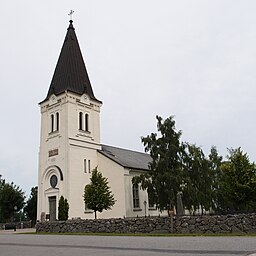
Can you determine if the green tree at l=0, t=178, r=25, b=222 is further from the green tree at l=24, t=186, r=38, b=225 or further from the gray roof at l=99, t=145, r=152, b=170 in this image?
the gray roof at l=99, t=145, r=152, b=170

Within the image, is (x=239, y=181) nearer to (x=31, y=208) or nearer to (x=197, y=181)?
(x=197, y=181)

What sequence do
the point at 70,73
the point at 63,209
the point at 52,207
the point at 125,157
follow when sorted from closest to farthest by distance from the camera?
the point at 63,209 < the point at 52,207 < the point at 70,73 < the point at 125,157

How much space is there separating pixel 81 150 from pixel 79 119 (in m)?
3.73

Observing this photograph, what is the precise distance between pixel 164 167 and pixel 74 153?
11.4 metres

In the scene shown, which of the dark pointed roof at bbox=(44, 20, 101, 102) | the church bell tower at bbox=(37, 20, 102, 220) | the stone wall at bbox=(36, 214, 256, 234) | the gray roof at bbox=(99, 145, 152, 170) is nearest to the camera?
the stone wall at bbox=(36, 214, 256, 234)

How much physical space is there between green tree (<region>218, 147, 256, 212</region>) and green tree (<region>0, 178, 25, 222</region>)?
27018 mm

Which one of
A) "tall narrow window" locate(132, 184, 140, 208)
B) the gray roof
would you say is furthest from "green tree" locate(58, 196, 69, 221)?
"tall narrow window" locate(132, 184, 140, 208)

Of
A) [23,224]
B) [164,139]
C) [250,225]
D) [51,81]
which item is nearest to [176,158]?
[164,139]

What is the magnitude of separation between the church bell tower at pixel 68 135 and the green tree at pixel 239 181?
572 inches

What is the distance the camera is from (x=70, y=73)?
39.6 m

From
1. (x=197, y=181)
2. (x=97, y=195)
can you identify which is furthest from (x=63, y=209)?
(x=197, y=181)

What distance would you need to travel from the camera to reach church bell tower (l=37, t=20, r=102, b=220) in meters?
35.7

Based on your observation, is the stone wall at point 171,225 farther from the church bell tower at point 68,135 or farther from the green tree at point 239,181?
the green tree at point 239,181

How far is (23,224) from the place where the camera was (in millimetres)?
41375
